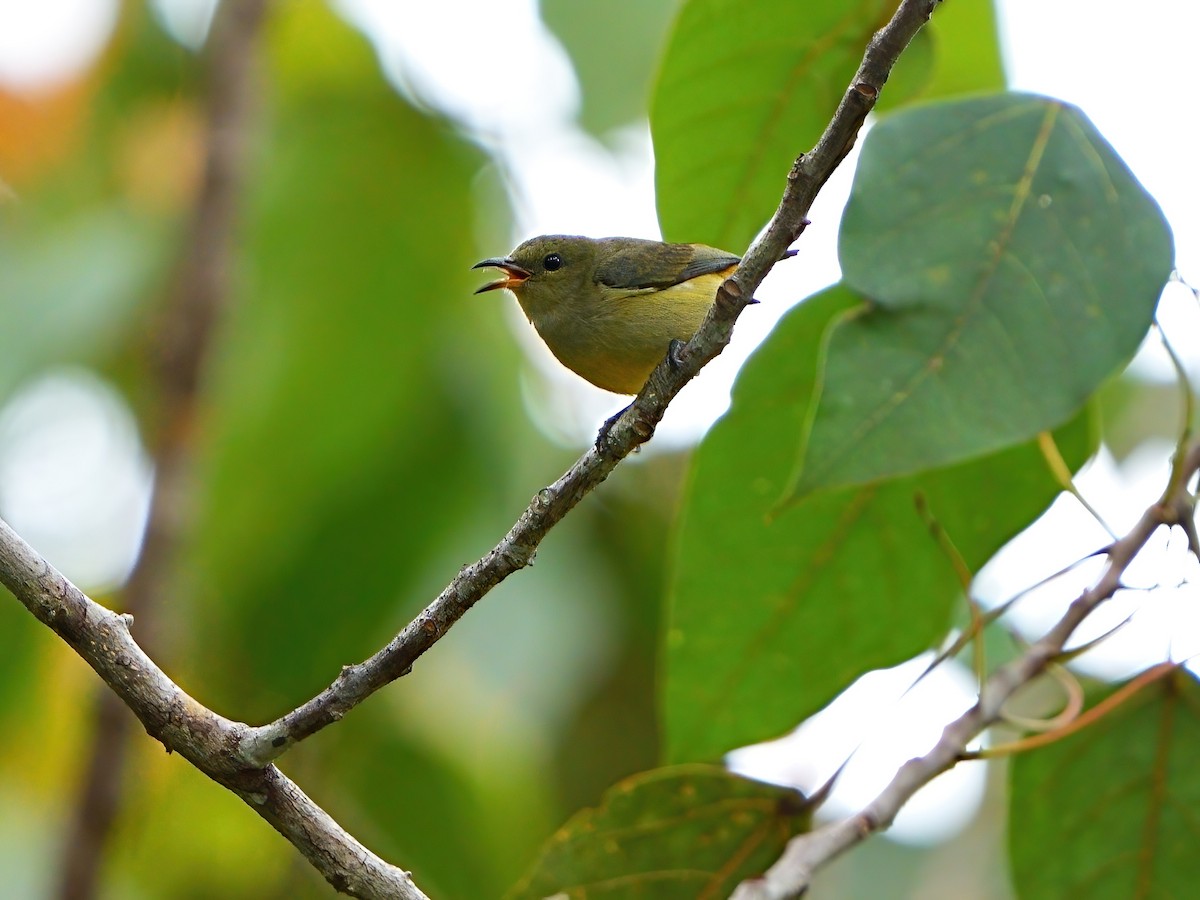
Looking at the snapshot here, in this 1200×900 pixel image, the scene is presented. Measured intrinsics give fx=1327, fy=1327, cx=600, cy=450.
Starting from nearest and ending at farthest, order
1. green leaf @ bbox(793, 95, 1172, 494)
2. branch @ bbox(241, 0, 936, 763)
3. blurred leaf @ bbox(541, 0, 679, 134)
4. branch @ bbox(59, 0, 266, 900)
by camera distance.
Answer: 1. branch @ bbox(241, 0, 936, 763)
2. green leaf @ bbox(793, 95, 1172, 494)
3. branch @ bbox(59, 0, 266, 900)
4. blurred leaf @ bbox(541, 0, 679, 134)

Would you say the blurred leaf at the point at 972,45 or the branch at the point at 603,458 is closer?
the branch at the point at 603,458

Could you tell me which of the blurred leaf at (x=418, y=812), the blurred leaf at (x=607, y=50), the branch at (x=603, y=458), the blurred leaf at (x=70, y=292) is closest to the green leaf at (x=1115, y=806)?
the branch at (x=603, y=458)

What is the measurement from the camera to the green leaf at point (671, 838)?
9.21ft

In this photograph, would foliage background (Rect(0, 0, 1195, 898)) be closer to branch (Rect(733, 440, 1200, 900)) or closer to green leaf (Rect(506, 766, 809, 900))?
green leaf (Rect(506, 766, 809, 900))

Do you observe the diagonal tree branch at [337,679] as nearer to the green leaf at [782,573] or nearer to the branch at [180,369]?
the green leaf at [782,573]

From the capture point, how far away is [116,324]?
4797 millimetres

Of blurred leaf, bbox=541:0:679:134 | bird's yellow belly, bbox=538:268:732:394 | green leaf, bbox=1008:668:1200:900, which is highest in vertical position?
blurred leaf, bbox=541:0:679:134

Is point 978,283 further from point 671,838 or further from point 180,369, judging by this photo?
point 180,369

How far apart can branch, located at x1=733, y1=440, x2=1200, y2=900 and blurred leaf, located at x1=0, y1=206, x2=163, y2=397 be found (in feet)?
10.4

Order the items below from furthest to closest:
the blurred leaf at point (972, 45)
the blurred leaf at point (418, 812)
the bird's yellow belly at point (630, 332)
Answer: the blurred leaf at point (418, 812)
the bird's yellow belly at point (630, 332)
the blurred leaf at point (972, 45)

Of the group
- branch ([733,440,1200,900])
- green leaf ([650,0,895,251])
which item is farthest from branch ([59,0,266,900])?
branch ([733,440,1200,900])

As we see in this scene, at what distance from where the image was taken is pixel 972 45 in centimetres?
337

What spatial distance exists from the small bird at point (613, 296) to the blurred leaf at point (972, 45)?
0.76 metres

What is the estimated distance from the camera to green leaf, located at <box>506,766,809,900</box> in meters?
2.81
